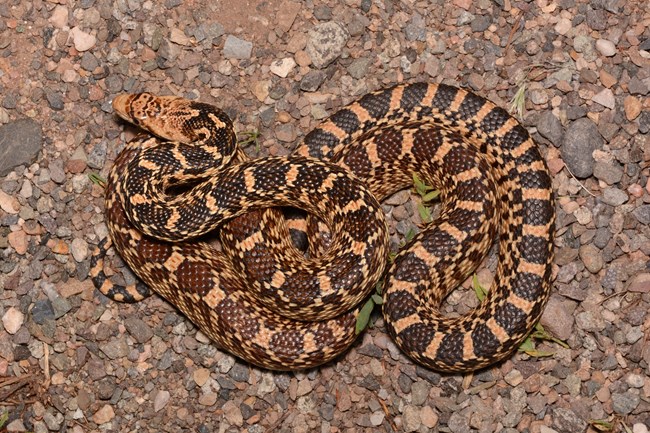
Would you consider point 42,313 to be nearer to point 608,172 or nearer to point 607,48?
point 608,172

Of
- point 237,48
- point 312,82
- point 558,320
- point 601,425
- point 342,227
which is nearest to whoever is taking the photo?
point 342,227

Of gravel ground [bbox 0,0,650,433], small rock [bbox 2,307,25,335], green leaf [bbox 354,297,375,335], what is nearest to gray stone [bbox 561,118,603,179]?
gravel ground [bbox 0,0,650,433]

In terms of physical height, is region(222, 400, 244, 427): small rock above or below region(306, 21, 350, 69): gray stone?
below

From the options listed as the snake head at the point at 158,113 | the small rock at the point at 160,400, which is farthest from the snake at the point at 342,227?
the small rock at the point at 160,400

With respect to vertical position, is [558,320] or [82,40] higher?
[82,40]

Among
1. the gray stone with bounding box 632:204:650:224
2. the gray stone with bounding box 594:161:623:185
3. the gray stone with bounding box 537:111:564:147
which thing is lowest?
the gray stone with bounding box 632:204:650:224

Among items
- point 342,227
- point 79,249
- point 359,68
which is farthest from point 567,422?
point 79,249

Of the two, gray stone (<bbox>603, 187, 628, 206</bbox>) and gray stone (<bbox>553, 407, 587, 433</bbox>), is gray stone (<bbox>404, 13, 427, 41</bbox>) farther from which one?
gray stone (<bbox>553, 407, 587, 433</bbox>)
